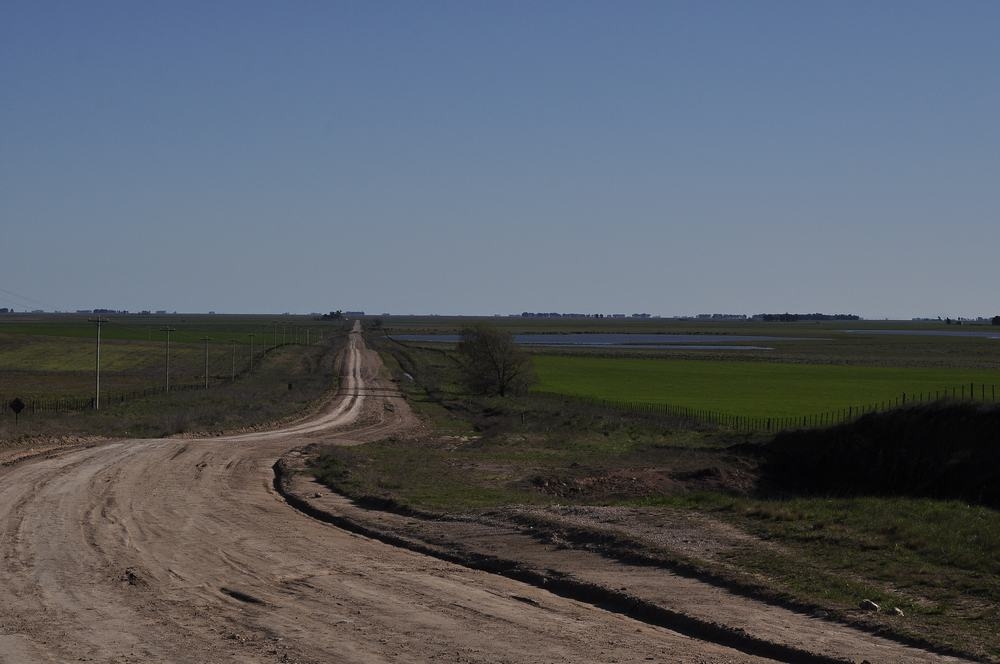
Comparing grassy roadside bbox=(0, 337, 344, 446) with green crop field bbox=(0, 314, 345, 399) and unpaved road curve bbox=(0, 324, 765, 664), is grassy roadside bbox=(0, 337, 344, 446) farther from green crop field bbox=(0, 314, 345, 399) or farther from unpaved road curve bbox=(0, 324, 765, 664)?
unpaved road curve bbox=(0, 324, 765, 664)

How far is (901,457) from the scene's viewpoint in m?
40.6

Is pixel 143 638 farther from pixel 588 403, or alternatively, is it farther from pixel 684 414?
pixel 588 403

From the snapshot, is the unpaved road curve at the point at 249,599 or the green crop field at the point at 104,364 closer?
the unpaved road curve at the point at 249,599

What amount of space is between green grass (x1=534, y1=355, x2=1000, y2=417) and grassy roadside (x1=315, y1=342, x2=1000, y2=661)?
1741cm

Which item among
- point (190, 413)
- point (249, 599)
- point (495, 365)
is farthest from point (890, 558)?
point (495, 365)

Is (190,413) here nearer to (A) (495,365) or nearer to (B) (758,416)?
(A) (495,365)

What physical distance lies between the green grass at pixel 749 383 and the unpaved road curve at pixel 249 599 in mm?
47386

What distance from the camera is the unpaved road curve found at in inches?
557

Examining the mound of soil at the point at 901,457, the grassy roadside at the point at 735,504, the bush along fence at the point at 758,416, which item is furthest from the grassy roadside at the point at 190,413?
the mound of soil at the point at 901,457

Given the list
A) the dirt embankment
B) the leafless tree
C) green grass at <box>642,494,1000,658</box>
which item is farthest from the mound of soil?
the leafless tree

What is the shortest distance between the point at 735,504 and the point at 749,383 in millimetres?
72754

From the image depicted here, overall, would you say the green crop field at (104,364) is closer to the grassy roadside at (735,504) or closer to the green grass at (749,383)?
the green grass at (749,383)

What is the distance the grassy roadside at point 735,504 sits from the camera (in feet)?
54.2

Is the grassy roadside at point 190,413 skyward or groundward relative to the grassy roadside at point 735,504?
groundward
